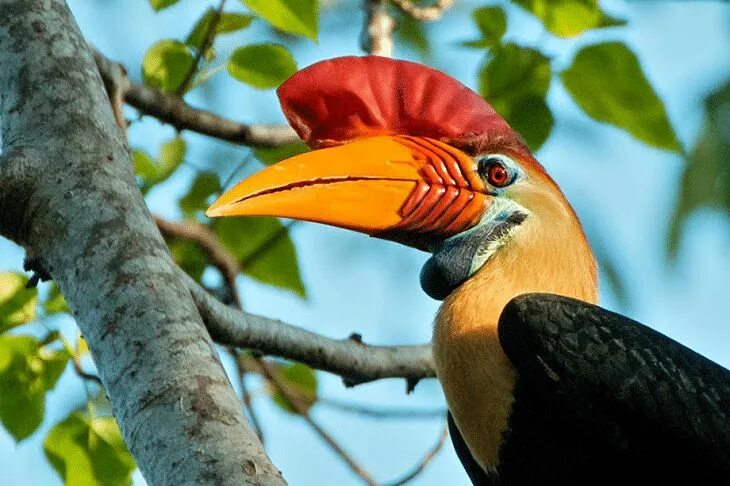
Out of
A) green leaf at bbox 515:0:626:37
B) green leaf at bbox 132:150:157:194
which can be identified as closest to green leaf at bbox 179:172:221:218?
green leaf at bbox 132:150:157:194

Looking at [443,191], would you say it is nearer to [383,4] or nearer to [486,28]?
[486,28]

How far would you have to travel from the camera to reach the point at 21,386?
3490mm

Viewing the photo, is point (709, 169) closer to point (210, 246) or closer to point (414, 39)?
point (210, 246)

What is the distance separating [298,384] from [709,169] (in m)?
2.17

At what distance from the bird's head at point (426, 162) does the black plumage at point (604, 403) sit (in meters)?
0.40

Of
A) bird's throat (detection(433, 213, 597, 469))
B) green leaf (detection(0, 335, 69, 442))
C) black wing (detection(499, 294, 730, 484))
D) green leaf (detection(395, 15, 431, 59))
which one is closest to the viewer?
black wing (detection(499, 294, 730, 484))

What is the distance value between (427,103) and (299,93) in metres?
0.37

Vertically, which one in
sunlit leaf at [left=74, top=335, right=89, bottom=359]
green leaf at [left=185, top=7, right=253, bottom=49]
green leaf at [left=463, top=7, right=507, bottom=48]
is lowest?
sunlit leaf at [left=74, top=335, right=89, bottom=359]

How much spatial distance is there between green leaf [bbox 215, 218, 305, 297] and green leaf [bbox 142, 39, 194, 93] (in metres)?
0.61

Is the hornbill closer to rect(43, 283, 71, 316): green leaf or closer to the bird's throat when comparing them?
the bird's throat

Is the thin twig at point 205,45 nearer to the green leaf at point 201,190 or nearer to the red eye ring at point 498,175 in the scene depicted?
the green leaf at point 201,190

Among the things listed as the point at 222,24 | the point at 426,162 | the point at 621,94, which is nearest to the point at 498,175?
the point at 426,162

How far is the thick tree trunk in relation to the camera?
6.94 feet

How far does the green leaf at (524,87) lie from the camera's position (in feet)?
14.2
